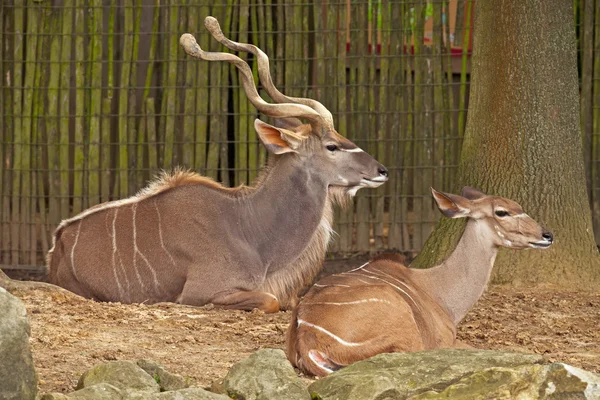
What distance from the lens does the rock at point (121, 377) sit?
11.6 ft

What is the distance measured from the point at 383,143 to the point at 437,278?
2.61 meters

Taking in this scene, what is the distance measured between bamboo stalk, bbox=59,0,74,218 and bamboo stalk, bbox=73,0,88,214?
49 millimetres

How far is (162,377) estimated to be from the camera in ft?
12.2

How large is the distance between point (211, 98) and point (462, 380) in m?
4.19

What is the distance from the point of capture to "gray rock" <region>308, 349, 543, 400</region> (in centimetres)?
359

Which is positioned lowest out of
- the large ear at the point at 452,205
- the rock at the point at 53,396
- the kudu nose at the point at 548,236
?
the rock at the point at 53,396

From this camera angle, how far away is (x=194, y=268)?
228 inches

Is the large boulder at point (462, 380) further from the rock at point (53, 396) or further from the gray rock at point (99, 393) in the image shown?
the rock at point (53, 396)

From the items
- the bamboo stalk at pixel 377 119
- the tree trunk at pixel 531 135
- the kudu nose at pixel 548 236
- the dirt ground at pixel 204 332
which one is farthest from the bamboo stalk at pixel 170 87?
the kudu nose at pixel 548 236

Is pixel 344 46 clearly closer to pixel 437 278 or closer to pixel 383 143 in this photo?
pixel 383 143

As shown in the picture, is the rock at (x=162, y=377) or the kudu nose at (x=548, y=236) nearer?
the rock at (x=162, y=377)

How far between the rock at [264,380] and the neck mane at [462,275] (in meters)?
1.39

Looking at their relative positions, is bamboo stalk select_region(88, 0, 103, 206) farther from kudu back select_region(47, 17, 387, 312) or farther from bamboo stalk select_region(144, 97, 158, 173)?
kudu back select_region(47, 17, 387, 312)

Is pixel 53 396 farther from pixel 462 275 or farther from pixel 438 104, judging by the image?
pixel 438 104
